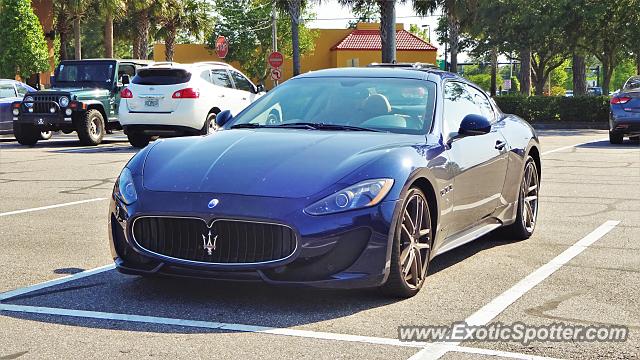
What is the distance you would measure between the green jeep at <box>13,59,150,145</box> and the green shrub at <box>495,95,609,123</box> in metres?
18.1

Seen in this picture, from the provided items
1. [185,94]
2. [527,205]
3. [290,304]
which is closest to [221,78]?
[185,94]

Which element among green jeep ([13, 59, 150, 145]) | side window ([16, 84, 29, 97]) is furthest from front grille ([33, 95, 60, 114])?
side window ([16, 84, 29, 97])

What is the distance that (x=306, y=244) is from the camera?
17.6 feet

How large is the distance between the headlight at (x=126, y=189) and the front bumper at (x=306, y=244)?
0.19 m

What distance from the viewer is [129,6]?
46250mm

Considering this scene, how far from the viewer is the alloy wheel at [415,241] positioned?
5828 mm

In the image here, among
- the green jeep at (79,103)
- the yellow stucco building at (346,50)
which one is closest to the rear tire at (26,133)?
the green jeep at (79,103)

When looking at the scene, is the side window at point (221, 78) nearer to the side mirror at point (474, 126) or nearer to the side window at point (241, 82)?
the side window at point (241, 82)

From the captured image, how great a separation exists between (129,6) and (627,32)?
75.2 ft

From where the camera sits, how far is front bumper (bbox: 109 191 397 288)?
5.37 meters

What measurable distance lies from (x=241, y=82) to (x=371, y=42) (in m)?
47.2

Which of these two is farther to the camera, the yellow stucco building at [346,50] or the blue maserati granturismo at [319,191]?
the yellow stucco building at [346,50]

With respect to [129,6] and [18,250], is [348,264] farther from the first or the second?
[129,6]

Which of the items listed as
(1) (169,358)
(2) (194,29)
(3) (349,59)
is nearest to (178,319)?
(1) (169,358)
